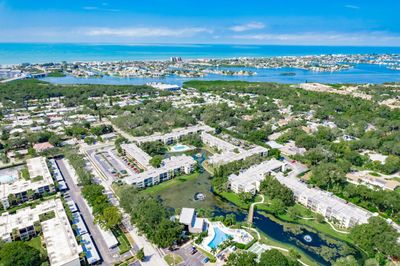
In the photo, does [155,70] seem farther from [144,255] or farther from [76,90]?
[144,255]

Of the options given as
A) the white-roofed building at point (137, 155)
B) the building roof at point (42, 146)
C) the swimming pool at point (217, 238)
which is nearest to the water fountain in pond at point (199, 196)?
the swimming pool at point (217, 238)

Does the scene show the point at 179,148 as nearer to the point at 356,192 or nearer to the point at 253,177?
the point at 253,177

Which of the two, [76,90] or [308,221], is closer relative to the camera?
[308,221]

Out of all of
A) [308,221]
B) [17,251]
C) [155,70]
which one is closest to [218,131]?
[308,221]

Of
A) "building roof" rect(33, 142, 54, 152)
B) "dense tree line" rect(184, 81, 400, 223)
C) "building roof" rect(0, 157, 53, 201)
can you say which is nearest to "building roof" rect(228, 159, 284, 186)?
"dense tree line" rect(184, 81, 400, 223)

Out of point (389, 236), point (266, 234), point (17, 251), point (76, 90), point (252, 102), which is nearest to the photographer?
point (17, 251)

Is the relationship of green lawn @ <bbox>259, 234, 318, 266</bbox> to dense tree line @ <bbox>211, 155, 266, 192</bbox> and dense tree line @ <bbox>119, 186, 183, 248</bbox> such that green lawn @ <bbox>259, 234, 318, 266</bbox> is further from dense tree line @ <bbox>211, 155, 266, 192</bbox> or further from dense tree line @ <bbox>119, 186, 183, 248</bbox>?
dense tree line @ <bbox>211, 155, 266, 192</bbox>
